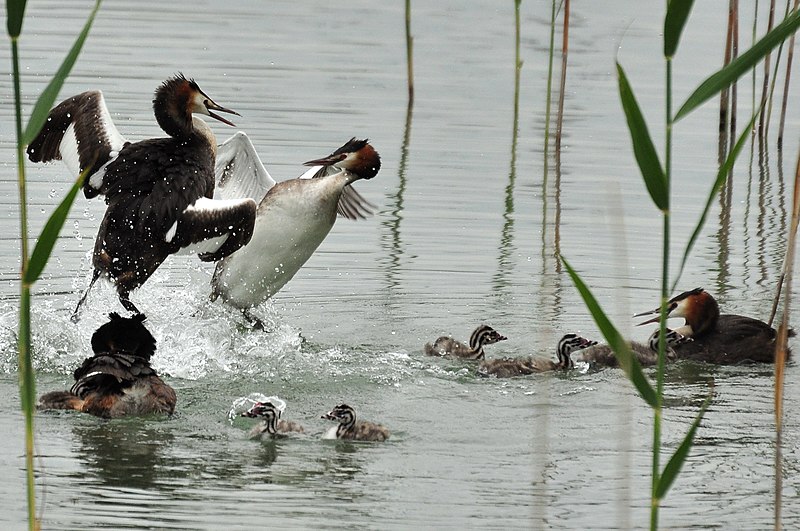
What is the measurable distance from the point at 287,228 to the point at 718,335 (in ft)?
8.18

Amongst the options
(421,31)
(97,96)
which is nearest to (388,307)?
(97,96)

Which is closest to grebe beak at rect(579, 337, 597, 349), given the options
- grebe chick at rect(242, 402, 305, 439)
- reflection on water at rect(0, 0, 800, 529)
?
reflection on water at rect(0, 0, 800, 529)

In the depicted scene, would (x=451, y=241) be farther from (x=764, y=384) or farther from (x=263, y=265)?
(x=764, y=384)

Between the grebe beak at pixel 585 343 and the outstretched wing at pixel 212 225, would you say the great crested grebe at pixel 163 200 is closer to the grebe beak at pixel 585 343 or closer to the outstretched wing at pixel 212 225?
the outstretched wing at pixel 212 225

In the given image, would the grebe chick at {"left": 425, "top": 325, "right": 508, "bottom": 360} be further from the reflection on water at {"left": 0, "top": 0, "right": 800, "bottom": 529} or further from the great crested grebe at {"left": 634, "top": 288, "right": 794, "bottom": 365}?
the great crested grebe at {"left": 634, "top": 288, "right": 794, "bottom": 365}

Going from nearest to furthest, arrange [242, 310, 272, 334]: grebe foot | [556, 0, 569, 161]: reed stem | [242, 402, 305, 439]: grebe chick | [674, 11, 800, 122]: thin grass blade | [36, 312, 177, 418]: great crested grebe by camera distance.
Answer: [674, 11, 800, 122]: thin grass blade < [242, 402, 305, 439]: grebe chick < [36, 312, 177, 418]: great crested grebe < [242, 310, 272, 334]: grebe foot < [556, 0, 569, 161]: reed stem

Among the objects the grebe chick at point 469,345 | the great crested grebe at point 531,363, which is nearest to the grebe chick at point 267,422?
the great crested grebe at point 531,363

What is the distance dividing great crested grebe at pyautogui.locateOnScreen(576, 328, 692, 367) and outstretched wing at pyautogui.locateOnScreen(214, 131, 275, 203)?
2485mm

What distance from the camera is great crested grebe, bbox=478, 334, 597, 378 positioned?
272 inches

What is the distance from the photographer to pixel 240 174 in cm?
902

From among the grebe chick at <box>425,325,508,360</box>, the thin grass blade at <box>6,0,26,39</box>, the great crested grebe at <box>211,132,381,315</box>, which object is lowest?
the grebe chick at <box>425,325,508,360</box>

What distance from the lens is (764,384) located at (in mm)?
6918

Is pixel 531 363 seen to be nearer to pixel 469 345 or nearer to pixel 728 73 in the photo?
pixel 469 345

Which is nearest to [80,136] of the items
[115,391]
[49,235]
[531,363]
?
[115,391]
